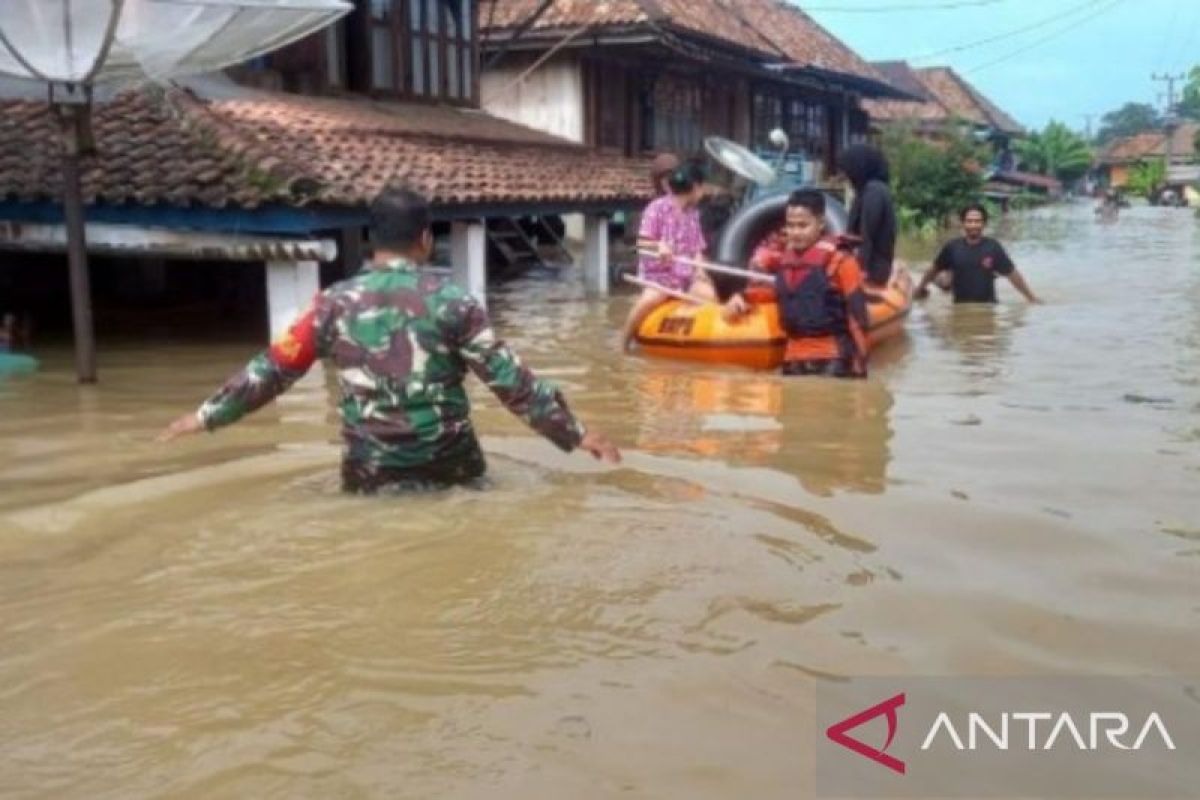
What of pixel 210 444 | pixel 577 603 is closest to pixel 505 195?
pixel 210 444

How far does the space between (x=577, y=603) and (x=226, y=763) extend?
1320 millimetres

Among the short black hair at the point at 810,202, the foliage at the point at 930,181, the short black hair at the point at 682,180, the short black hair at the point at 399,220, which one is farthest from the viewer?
the foliage at the point at 930,181

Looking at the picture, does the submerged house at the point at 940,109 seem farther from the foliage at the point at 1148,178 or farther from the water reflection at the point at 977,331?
the water reflection at the point at 977,331

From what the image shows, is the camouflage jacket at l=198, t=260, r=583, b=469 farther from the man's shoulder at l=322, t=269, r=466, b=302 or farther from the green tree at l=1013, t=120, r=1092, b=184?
the green tree at l=1013, t=120, r=1092, b=184

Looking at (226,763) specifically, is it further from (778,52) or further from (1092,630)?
(778,52)

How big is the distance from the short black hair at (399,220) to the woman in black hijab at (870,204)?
498cm

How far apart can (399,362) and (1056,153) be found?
68155 millimetres

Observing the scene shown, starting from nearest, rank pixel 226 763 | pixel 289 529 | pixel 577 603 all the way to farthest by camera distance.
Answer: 1. pixel 226 763
2. pixel 577 603
3. pixel 289 529

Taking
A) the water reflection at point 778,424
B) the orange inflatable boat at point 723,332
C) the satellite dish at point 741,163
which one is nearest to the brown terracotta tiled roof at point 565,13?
the satellite dish at point 741,163

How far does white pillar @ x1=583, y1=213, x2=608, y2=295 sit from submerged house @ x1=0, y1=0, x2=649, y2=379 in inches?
1.2

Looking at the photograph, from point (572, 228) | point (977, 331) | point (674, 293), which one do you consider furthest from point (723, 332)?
point (572, 228)

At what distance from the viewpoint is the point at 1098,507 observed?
5211 mm

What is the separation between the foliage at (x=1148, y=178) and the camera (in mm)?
63925

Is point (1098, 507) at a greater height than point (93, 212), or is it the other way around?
point (93, 212)
